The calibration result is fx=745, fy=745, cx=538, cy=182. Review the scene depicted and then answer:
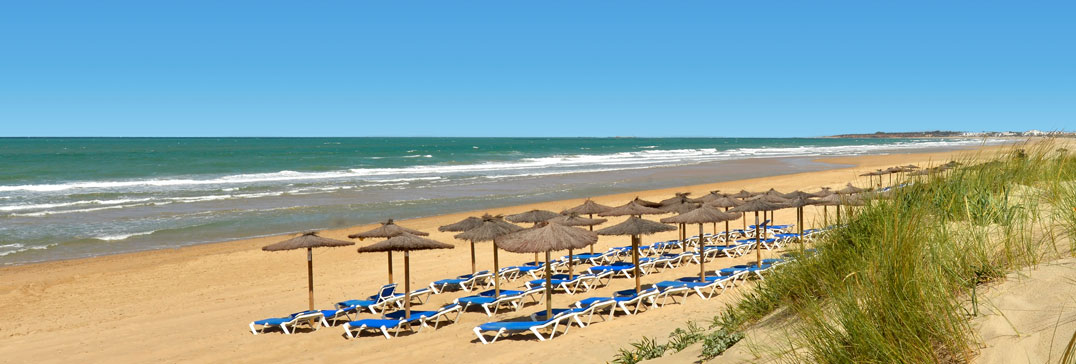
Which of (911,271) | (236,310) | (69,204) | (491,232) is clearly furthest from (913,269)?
(69,204)

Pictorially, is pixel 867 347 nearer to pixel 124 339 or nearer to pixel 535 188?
pixel 124 339

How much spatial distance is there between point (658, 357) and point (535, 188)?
1121 inches

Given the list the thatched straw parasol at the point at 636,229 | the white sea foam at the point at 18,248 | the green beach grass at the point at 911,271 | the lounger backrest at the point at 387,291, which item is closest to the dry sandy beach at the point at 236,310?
the lounger backrest at the point at 387,291

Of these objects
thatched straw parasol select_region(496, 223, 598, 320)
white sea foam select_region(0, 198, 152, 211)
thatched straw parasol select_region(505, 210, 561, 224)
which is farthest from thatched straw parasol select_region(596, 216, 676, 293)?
white sea foam select_region(0, 198, 152, 211)

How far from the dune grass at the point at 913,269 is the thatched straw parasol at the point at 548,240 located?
348 cm

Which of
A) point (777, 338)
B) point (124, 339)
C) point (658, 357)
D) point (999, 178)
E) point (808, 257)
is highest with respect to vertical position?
point (999, 178)

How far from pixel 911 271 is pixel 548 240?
5919mm

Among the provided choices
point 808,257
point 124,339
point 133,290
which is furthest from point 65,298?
point 808,257

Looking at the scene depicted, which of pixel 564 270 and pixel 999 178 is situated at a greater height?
pixel 999 178

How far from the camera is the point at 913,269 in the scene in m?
4.02

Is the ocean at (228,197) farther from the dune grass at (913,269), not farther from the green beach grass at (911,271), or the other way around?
the dune grass at (913,269)

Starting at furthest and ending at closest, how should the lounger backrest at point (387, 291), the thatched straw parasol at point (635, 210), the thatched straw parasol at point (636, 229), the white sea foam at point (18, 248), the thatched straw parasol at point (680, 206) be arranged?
the white sea foam at point (18, 248) < the thatched straw parasol at point (635, 210) < the thatched straw parasol at point (680, 206) < the lounger backrest at point (387, 291) < the thatched straw parasol at point (636, 229)

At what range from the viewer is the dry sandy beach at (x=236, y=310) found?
915cm

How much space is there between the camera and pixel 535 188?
3450 cm
